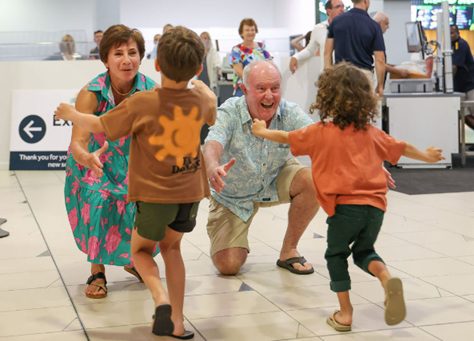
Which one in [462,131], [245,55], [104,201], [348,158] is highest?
[245,55]

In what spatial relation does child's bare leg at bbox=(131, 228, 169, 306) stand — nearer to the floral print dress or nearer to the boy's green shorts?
the boy's green shorts

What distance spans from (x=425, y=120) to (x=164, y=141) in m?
6.23

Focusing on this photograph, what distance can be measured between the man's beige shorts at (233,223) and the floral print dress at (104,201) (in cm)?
57

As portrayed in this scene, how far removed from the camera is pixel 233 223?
4.09 meters

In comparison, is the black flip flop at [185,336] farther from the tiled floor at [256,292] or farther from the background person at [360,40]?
the background person at [360,40]

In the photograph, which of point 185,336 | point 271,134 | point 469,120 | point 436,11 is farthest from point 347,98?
point 436,11

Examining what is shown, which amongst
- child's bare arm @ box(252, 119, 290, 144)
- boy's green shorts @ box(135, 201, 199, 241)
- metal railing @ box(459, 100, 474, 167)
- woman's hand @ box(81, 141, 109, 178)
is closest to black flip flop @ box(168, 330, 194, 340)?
boy's green shorts @ box(135, 201, 199, 241)

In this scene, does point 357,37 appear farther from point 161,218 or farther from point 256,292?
point 161,218

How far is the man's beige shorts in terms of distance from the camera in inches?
159

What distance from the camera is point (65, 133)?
353 inches

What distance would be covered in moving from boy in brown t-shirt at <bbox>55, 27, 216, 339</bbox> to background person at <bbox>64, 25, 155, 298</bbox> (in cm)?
75

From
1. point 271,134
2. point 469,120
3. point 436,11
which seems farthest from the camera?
point 436,11

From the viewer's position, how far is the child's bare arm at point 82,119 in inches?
109

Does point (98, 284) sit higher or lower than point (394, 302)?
lower
